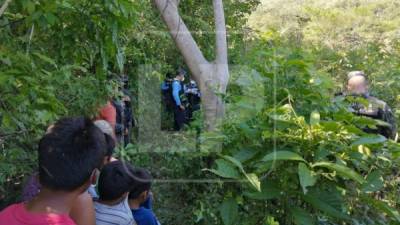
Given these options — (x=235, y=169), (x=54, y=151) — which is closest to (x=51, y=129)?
(x=54, y=151)

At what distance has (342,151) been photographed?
10.0 ft

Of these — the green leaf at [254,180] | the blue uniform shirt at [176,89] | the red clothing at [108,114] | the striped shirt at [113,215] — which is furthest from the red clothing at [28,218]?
the blue uniform shirt at [176,89]

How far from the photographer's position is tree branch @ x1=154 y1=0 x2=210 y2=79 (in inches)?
244

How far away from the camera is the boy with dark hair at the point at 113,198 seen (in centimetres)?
268

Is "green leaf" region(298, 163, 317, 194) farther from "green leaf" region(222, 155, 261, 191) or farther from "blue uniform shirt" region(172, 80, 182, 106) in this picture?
"blue uniform shirt" region(172, 80, 182, 106)

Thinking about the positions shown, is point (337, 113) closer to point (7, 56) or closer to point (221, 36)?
point (7, 56)

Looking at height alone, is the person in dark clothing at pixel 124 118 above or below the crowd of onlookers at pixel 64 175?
below

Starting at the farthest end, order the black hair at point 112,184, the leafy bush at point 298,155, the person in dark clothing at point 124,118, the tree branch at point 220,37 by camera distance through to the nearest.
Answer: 1. the tree branch at point 220,37
2. the person in dark clothing at point 124,118
3. the leafy bush at point 298,155
4. the black hair at point 112,184

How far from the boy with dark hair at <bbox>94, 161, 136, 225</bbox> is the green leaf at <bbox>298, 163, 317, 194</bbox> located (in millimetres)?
825

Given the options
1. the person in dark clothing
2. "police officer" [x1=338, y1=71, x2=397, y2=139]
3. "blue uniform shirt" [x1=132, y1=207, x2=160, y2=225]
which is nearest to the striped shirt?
"blue uniform shirt" [x1=132, y1=207, x2=160, y2=225]

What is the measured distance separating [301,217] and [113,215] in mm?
996

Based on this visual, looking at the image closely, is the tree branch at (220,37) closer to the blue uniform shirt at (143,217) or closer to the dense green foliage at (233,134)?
the dense green foliage at (233,134)

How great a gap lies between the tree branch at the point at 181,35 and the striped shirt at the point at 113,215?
3.70m

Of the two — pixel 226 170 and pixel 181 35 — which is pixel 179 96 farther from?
pixel 226 170
